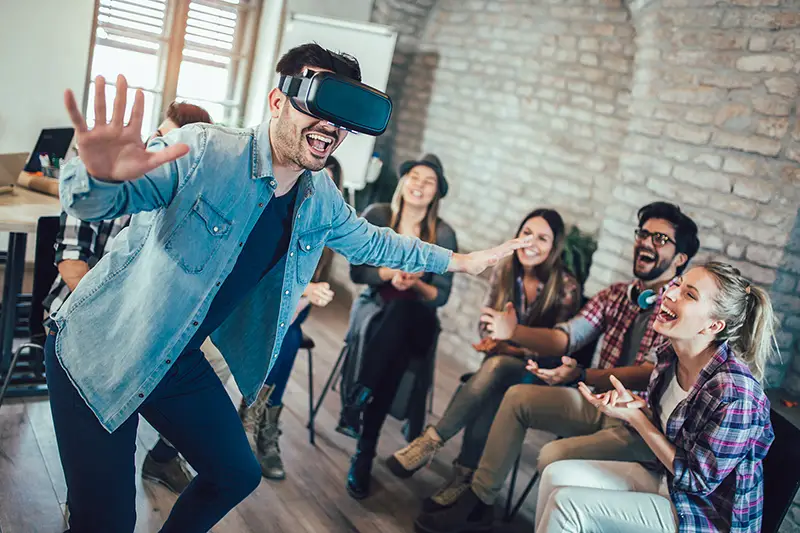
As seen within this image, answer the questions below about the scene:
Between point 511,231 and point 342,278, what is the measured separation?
5.00ft

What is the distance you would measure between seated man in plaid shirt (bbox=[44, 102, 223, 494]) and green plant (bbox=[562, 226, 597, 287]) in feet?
7.14

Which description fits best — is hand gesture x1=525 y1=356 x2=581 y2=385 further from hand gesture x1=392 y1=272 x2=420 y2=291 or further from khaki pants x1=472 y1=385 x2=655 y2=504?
hand gesture x1=392 y1=272 x2=420 y2=291

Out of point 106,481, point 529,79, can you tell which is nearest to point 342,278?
point 529,79

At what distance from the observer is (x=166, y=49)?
17.6 feet

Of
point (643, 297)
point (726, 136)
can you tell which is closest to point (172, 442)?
point (643, 297)

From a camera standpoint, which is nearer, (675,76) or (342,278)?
(675,76)

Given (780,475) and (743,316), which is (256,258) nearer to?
(743,316)

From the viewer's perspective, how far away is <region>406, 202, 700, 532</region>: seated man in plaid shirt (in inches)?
109

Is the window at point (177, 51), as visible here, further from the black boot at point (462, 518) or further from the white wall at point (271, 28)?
the black boot at point (462, 518)

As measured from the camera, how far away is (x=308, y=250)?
194 centimetres

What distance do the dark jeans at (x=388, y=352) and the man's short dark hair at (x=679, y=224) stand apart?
1.01m

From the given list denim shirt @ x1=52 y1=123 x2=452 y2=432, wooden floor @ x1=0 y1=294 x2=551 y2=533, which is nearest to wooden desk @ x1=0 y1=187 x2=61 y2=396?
wooden floor @ x1=0 y1=294 x2=551 y2=533

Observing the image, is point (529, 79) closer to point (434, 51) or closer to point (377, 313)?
point (434, 51)

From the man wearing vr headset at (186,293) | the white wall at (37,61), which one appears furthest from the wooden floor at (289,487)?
the white wall at (37,61)
